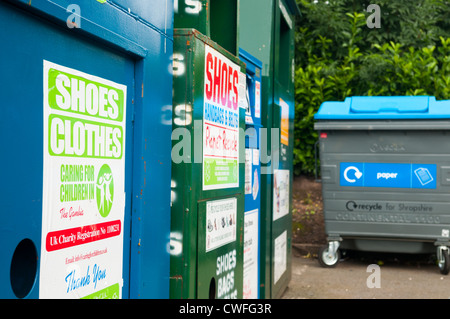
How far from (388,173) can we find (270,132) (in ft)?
8.39

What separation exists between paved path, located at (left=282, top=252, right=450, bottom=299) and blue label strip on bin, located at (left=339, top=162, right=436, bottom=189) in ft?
3.32

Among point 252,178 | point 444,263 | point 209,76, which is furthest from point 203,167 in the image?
point 444,263

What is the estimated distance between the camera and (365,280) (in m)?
6.90

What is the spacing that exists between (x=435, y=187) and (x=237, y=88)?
4282 millimetres

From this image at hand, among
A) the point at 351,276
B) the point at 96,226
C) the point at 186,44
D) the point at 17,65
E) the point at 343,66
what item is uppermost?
the point at 343,66

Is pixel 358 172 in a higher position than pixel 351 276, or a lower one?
higher

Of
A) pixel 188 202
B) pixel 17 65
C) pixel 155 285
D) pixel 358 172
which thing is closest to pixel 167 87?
pixel 188 202

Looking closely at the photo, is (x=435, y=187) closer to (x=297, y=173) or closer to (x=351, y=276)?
(x=351, y=276)

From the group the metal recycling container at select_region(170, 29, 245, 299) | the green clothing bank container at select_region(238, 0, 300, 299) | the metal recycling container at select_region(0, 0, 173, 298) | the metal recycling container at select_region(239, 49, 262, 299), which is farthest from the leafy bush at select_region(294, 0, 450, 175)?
the metal recycling container at select_region(0, 0, 173, 298)

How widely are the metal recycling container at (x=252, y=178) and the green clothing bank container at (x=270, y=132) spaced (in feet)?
0.40

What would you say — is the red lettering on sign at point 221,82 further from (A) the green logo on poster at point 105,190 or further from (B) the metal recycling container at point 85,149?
(A) the green logo on poster at point 105,190

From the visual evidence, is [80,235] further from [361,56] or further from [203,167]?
[361,56]

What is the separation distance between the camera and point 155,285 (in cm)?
254
